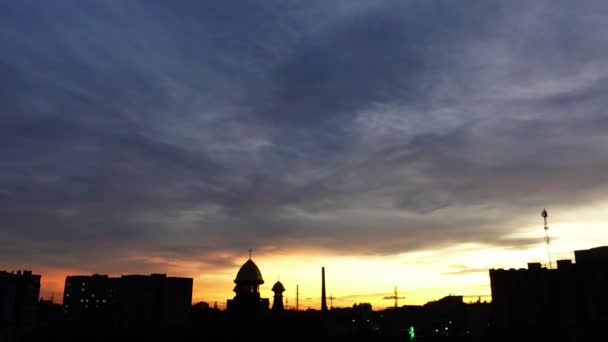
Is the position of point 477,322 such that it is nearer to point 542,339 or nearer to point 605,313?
point 542,339

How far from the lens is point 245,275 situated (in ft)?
378

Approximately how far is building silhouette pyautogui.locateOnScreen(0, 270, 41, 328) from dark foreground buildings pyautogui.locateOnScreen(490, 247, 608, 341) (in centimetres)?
13303

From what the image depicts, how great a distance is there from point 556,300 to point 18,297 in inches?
6004

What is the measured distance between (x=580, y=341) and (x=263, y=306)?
2591 inches

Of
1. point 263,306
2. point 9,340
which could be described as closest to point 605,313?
point 263,306

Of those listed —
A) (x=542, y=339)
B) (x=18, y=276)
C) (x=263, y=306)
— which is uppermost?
(x=18, y=276)

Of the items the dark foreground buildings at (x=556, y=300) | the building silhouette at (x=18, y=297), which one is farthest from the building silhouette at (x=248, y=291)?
the building silhouette at (x=18, y=297)

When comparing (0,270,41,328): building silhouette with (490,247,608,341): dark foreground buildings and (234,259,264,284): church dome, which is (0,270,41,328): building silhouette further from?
(490,247,608,341): dark foreground buildings

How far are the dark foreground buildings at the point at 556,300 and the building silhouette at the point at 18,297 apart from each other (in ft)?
436

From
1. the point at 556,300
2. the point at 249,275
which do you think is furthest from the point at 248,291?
the point at 556,300

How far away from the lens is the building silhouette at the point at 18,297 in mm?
151375

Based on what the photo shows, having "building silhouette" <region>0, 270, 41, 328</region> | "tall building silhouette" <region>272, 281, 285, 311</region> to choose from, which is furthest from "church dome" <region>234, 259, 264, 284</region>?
"building silhouette" <region>0, 270, 41, 328</region>

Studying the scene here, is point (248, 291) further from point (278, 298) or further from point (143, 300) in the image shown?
point (143, 300)

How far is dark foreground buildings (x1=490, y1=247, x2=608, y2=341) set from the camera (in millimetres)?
101938
